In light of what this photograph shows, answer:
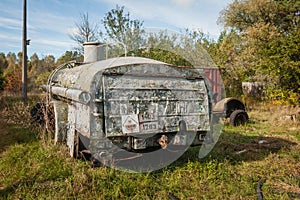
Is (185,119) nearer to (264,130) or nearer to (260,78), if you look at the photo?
(264,130)

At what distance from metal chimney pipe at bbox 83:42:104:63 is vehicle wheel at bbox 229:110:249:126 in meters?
4.73

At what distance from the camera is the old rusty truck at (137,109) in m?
3.64

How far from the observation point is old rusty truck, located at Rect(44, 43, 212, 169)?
3639mm

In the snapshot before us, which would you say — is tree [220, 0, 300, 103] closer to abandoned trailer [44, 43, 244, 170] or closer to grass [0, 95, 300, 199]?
grass [0, 95, 300, 199]

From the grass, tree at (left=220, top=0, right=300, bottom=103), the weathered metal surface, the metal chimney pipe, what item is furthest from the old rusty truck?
tree at (left=220, top=0, right=300, bottom=103)

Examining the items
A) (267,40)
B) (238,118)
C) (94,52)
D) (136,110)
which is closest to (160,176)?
(136,110)

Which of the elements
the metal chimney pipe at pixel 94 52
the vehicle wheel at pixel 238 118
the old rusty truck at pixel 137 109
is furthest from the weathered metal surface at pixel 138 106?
the vehicle wheel at pixel 238 118

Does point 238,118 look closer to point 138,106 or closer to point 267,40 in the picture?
point 138,106

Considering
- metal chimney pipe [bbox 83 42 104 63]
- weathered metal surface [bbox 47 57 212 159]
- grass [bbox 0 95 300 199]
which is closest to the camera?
grass [bbox 0 95 300 199]

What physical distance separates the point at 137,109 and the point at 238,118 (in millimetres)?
5810

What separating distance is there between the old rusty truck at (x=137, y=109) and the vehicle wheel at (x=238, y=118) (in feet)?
14.6

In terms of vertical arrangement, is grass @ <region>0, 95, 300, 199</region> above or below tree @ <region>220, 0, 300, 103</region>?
below

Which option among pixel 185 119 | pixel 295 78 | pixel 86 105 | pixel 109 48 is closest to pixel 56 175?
pixel 86 105

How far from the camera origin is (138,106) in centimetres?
384
